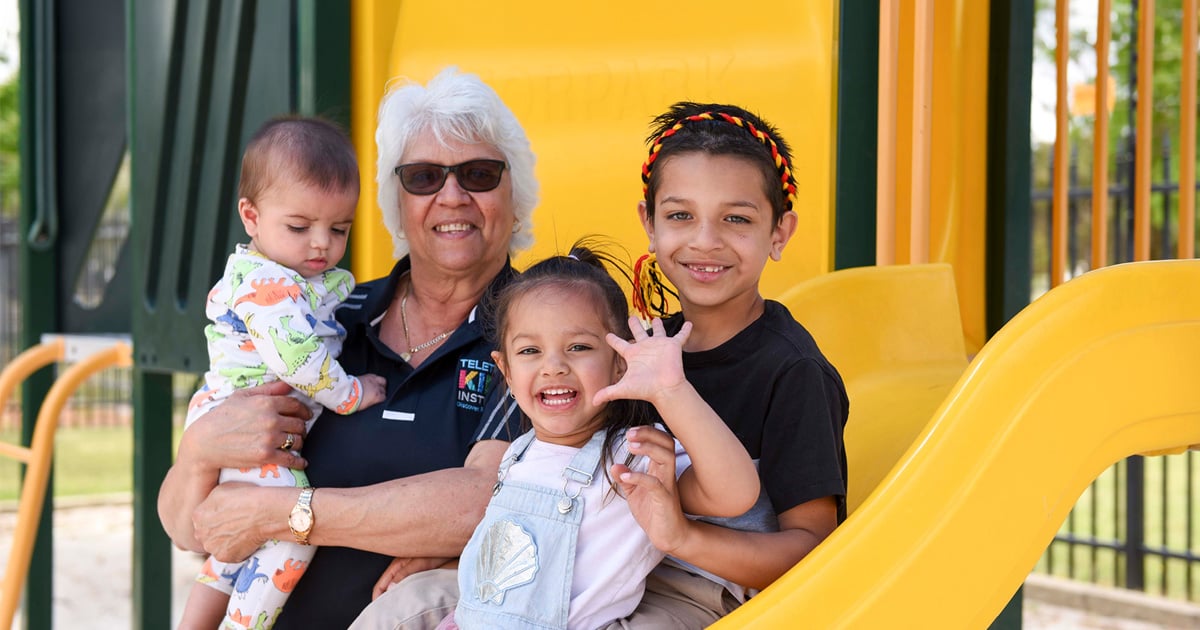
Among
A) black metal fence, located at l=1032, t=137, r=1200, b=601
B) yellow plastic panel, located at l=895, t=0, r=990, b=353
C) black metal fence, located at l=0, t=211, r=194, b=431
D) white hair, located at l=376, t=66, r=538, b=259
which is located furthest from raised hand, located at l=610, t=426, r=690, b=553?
black metal fence, located at l=0, t=211, r=194, b=431

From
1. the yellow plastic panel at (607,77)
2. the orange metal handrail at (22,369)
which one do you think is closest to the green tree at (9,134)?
the orange metal handrail at (22,369)

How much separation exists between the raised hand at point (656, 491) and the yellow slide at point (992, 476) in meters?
0.13

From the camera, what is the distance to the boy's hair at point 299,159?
2.23 metres

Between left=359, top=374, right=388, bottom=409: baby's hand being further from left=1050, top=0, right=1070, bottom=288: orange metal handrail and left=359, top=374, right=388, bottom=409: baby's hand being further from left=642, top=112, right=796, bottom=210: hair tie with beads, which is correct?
left=1050, top=0, right=1070, bottom=288: orange metal handrail

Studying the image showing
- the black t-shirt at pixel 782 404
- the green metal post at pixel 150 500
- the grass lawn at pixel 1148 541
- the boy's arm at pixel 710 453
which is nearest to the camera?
the boy's arm at pixel 710 453

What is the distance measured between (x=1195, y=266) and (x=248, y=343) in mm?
1650

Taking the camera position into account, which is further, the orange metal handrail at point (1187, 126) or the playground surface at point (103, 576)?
the playground surface at point (103, 576)

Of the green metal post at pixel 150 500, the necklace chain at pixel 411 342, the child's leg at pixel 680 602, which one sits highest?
the necklace chain at pixel 411 342

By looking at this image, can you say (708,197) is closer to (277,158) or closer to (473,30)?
(277,158)

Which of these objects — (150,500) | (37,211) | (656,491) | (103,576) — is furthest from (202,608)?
(103,576)

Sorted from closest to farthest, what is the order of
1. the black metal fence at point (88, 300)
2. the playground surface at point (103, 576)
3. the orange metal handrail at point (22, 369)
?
1. the orange metal handrail at point (22, 369)
2. the playground surface at point (103, 576)
3. the black metal fence at point (88, 300)

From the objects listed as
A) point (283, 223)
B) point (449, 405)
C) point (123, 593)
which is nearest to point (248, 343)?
point (283, 223)

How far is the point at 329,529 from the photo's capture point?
214 cm

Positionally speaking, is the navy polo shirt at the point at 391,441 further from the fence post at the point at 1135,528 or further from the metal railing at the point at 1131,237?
the fence post at the point at 1135,528
